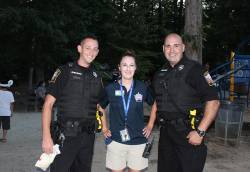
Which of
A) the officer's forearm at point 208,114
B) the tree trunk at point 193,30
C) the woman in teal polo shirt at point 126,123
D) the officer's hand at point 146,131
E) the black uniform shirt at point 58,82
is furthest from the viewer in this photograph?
the tree trunk at point 193,30

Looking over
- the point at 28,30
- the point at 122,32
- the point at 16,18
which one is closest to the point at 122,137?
the point at 16,18

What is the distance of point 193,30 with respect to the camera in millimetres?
10227

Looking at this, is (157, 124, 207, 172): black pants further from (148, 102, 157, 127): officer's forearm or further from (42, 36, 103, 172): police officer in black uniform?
(42, 36, 103, 172): police officer in black uniform

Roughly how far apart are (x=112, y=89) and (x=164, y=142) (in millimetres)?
834

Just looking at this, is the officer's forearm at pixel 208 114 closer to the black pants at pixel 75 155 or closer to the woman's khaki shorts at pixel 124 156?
the woman's khaki shorts at pixel 124 156

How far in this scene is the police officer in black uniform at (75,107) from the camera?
455 centimetres

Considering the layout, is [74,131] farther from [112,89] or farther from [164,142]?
[164,142]

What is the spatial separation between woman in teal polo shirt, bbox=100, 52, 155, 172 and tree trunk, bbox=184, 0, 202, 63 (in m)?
5.63

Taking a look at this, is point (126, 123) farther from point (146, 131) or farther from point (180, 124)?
point (180, 124)

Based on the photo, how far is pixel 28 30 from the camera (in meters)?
20.1

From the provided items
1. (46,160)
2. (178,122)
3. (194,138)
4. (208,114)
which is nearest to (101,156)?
(46,160)

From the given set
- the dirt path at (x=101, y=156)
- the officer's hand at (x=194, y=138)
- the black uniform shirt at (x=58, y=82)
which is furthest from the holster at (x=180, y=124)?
the dirt path at (x=101, y=156)

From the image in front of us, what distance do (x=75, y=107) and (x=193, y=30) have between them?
6233 mm

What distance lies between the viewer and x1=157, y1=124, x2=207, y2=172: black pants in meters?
4.43
